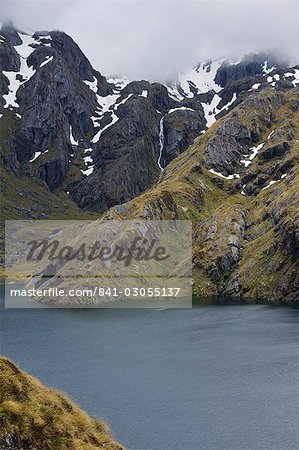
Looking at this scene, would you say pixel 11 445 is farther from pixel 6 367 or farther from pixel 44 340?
pixel 44 340

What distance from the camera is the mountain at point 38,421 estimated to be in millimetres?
23562

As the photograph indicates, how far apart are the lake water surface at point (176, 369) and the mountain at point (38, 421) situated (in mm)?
42296

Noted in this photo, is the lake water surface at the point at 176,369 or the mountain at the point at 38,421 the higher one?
the mountain at the point at 38,421

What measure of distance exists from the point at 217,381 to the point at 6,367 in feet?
252

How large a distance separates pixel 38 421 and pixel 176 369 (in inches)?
3417

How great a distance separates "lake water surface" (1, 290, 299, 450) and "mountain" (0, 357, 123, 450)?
42.3 meters

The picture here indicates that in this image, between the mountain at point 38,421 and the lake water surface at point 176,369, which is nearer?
the mountain at point 38,421

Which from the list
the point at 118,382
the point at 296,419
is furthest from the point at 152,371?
the point at 296,419

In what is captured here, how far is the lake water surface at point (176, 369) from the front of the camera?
7188 centimetres

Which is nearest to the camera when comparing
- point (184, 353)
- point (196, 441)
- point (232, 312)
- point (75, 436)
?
point (75, 436)

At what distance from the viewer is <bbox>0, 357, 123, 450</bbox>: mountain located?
928 inches

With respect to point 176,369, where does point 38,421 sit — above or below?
above

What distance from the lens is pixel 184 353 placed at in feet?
405

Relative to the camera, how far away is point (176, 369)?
108000 mm
